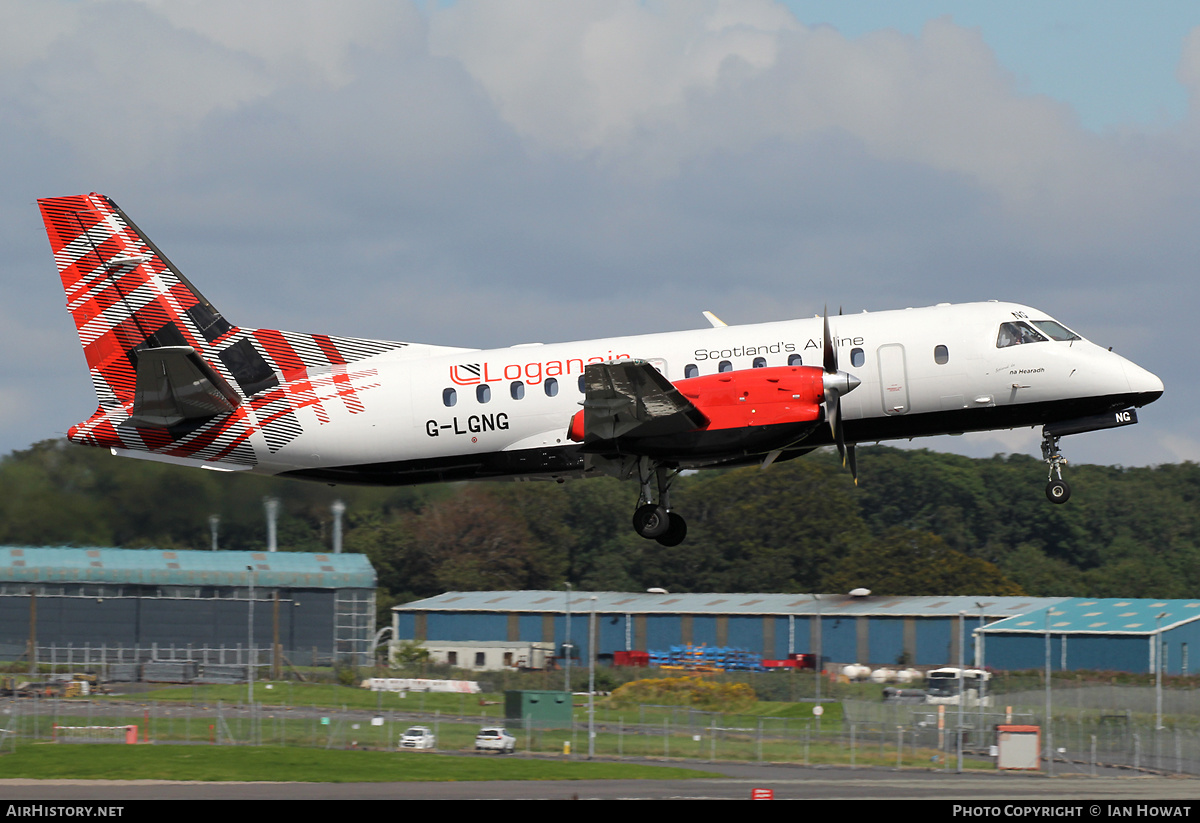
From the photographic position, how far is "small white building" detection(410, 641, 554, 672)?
233 ft

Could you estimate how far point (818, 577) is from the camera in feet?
284

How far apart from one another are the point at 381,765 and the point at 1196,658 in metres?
36.5

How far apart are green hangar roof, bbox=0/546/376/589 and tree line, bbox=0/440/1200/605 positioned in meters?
1.79

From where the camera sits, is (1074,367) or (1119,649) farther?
(1119,649)

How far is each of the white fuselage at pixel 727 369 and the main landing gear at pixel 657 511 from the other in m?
1.32

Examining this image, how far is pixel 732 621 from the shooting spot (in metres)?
72.3

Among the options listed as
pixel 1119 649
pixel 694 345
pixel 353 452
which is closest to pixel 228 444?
pixel 353 452

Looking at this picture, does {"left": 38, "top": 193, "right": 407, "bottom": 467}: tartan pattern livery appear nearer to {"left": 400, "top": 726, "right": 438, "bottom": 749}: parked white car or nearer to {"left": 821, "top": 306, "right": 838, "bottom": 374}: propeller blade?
{"left": 821, "top": 306, "right": 838, "bottom": 374}: propeller blade

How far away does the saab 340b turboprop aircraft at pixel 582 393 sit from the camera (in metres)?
24.9

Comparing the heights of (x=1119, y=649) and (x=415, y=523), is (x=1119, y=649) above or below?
below

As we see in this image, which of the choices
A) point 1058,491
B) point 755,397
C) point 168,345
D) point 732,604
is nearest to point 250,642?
point 732,604

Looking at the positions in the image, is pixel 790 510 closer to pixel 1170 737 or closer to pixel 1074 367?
pixel 1170 737

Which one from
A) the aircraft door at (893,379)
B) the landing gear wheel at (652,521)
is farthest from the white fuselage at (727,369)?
the landing gear wheel at (652,521)

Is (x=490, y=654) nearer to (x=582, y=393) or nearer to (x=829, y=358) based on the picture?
(x=582, y=393)
